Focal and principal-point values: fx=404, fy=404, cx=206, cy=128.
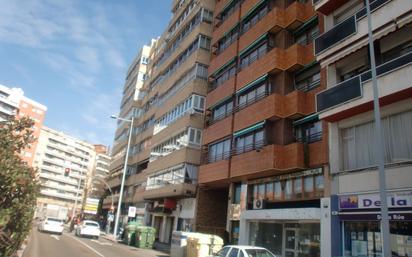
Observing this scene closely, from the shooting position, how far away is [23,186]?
29.3ft

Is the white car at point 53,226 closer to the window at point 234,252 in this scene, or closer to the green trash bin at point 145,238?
the green trash bin at point 145,238

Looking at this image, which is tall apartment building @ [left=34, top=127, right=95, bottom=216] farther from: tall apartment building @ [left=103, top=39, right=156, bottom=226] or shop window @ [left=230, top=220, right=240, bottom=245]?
shop window @ [left=230, top=220, right=240, bottom=245]

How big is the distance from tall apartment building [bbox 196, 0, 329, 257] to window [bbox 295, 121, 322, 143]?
0.06 meters

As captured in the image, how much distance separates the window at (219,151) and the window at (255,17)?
8647mm

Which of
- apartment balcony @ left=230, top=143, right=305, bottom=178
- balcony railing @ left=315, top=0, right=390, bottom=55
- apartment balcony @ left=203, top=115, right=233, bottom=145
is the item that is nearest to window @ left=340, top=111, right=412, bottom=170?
apartment balcony @ left=230, top=143, right=305, bottom=178

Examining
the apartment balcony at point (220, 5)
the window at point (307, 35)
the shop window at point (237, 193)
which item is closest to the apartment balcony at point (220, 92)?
the window at point (307, 35)

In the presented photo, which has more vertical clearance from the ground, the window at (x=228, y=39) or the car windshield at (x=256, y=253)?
the window at (x=228, y=39)

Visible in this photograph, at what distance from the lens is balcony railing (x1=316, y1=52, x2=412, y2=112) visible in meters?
15.3

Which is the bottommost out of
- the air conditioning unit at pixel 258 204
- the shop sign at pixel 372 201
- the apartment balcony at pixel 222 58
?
the shop sign at pixel 372 201

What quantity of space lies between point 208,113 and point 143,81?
30.6m

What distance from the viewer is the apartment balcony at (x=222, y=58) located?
30531 millimetres

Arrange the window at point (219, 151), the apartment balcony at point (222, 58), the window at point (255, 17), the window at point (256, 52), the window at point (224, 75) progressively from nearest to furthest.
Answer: the window at point (256, 52) → the window at point (255, 17) → the window at point (219, 151) → the apartment balcony at point (222, 58) → the window at point (224, 75)

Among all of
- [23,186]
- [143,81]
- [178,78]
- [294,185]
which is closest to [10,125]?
[23,186]

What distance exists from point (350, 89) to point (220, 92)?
47.1 feet
